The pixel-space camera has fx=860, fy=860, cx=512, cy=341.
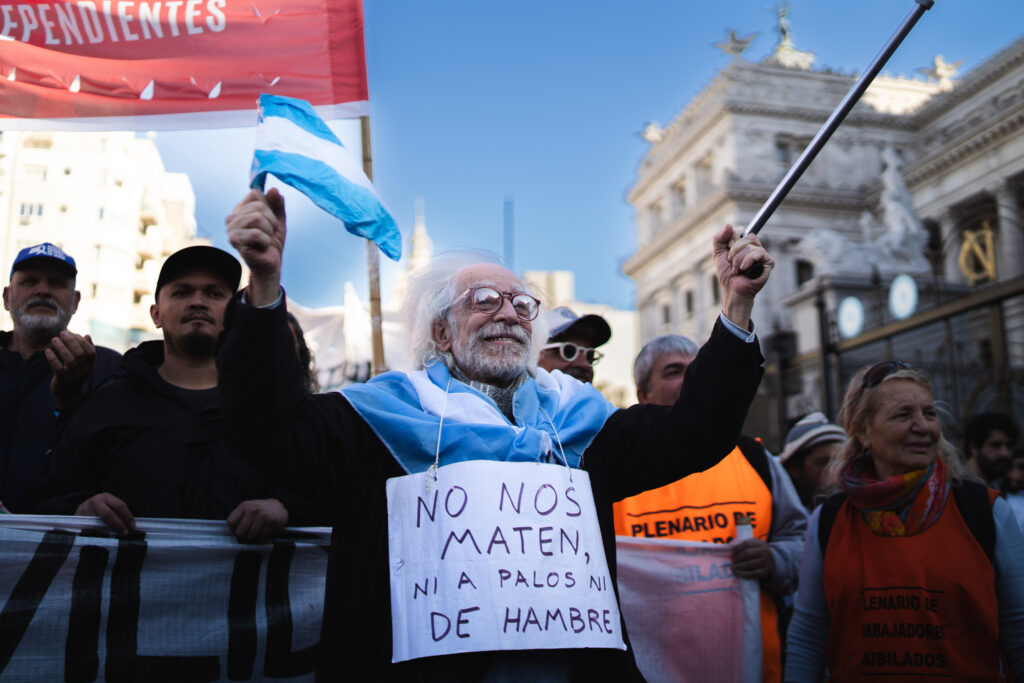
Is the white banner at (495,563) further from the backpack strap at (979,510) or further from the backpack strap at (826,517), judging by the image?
the backpack strap at (979,510)

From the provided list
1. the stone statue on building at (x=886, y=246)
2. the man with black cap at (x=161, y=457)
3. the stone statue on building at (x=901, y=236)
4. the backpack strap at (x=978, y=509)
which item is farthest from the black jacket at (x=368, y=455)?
the stone statue on building at (x=901, y=236)

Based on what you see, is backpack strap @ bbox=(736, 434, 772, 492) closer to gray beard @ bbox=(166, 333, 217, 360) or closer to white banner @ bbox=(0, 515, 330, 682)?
white banner @ bbox=(0, 515, 330, 682)

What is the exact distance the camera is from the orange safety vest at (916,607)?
2.46 meters

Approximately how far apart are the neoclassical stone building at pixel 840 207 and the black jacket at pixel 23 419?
7554mm

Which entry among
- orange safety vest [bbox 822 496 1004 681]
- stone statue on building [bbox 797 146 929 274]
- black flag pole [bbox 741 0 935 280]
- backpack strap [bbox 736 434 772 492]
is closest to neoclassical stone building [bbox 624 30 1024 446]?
stone statue on building [bbox 797 146 929 274]

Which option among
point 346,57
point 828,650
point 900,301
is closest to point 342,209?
point 346,57

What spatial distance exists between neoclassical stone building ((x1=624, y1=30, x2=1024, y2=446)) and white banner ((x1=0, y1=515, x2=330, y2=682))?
23.6 feet

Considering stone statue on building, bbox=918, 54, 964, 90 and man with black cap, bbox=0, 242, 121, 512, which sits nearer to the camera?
man with black cap, bbox=0, 242, 121, 512

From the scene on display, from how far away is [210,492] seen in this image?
271cm

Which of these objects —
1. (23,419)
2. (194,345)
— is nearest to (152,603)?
A: (194,345)

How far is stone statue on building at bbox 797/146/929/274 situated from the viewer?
13227 mm

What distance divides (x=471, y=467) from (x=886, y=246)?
1494 cm

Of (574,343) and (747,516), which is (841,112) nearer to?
(747,516)

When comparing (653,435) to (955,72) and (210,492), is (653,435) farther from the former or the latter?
(955,72)
